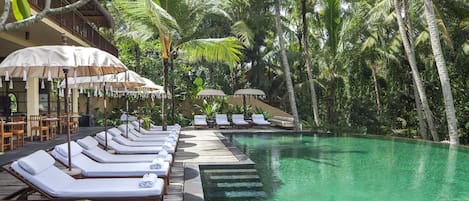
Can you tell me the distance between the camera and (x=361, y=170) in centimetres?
912

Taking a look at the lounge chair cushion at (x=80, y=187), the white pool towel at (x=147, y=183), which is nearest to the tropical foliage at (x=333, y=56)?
the lounge chair cushion at (x=80, y=187)

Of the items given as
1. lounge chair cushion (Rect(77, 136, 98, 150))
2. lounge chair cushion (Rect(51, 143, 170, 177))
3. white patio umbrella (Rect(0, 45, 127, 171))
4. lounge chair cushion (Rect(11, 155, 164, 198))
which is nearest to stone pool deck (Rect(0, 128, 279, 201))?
lounge chair cushion (Rect(51, 143, 170, 177))

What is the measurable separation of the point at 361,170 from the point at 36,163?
657cm

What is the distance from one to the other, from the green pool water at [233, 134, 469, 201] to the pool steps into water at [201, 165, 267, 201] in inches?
9.6

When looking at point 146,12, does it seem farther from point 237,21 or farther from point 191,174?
point 237,21

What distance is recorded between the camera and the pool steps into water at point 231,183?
7195 millimetres

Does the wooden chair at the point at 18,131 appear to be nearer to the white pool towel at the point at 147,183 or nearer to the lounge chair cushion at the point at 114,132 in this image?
the lounge chair cushion at the point at 114,132

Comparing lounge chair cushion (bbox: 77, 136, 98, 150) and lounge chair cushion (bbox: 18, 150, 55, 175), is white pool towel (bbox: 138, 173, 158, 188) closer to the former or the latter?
lounge chair cushion (bbox: 18, 150, 55, 175)

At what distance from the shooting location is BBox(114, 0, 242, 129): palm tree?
11.9 meters

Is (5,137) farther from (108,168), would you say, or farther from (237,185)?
(237,185)

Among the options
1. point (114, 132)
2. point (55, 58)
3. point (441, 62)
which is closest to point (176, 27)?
point (114, 132)

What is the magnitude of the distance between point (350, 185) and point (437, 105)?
13.2 meters

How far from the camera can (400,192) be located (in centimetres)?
716

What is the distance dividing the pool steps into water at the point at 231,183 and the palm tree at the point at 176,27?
467 centimetres
